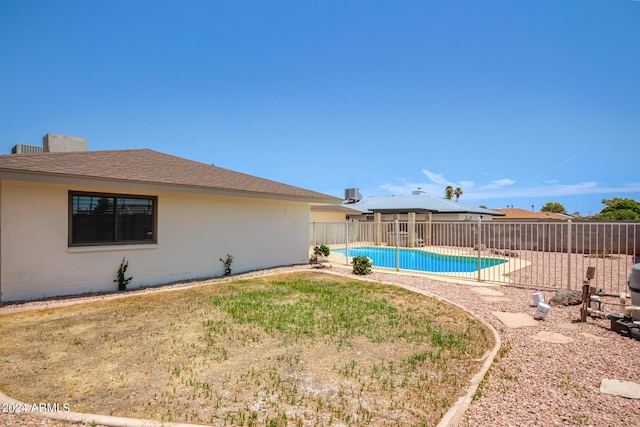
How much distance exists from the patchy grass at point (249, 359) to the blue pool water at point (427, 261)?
6.47 m

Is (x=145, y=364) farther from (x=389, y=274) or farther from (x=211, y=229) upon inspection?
(x=389, y=274)

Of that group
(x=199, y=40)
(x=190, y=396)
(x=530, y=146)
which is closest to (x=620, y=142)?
(x=530, y=146)

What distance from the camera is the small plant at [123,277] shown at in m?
9.44

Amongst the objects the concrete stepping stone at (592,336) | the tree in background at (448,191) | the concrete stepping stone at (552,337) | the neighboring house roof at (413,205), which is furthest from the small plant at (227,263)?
the tree in background at (448,191)

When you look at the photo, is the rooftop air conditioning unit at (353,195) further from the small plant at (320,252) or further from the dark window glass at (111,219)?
the dark window glass at (111,219)

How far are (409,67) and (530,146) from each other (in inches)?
618

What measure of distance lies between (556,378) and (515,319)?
2937mm

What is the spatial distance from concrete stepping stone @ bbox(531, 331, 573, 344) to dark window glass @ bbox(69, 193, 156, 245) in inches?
424

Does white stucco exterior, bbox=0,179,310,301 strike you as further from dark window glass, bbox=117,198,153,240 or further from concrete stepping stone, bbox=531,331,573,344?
concrete stepping stone, bbox=531,331,573,344

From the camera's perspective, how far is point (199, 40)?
15.6 meters

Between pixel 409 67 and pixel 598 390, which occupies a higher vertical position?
pixel 409 67

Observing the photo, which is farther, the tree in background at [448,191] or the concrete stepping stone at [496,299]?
Result: the tree in background at [448,191]

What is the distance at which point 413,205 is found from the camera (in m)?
29.1

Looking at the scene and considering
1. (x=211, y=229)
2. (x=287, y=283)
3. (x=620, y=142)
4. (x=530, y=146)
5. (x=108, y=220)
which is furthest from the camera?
(x=530, y=146)
